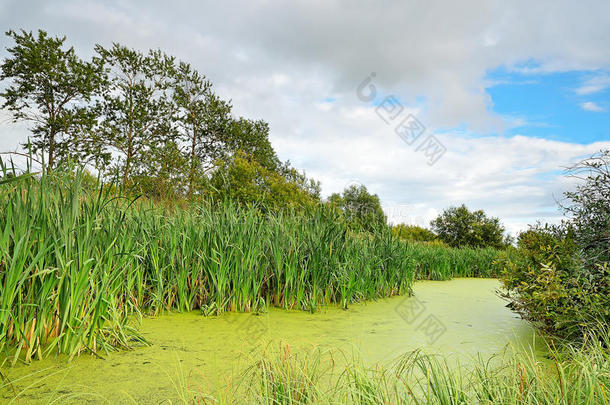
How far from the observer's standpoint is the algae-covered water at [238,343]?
1672 mm

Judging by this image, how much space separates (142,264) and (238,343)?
116cm

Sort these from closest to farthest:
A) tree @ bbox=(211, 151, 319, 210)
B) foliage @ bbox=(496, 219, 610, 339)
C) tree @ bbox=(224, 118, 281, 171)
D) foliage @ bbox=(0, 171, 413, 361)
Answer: foliage @ bbox=(0, 171, 413, 361), foliage @ bbox=(496, 219, 610, 339), tree @ bbox=(211, 151, 319, 210), tree @ bbox=(224, 118, 281, 171)

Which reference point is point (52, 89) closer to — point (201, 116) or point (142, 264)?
point (201, 116)

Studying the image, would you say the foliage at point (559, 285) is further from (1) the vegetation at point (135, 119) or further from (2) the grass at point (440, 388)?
(1) the vegetation at point (135, 119)

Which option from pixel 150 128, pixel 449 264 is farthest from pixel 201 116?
pixel 449 264

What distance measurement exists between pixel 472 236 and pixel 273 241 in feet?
69.5

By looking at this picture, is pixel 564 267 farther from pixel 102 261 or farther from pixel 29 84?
pixel 29 84

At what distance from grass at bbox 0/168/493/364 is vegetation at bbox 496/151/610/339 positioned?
169 centimetres

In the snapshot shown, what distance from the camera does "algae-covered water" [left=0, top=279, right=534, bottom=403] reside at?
5.49ft

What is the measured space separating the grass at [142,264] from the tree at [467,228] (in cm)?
1882

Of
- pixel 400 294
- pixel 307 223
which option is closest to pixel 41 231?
pixel 307 223

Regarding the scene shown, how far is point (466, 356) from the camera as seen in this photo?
2295 millimetres

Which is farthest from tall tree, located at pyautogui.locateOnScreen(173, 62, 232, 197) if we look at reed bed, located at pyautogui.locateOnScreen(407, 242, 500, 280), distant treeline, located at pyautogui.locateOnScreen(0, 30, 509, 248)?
reed bed, located at pyautogui.locateOnScreen(407, 242, 500, 280)

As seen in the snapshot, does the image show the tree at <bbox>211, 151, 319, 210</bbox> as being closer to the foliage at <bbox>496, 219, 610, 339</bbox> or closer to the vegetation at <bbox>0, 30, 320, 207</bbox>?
the vegetation at <bbox>0, 30, 320, 207</bbox>
